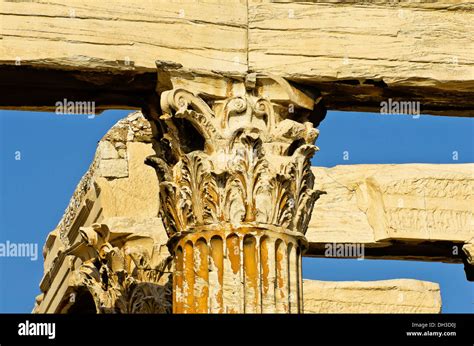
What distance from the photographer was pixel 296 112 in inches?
639

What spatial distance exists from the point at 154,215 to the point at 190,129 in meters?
7.35

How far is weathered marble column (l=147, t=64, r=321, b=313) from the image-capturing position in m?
15.4

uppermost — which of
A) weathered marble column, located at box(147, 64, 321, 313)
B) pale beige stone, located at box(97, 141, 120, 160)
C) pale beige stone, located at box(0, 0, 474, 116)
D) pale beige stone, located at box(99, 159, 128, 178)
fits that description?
pale beige stone, located at box(97, 141, 120, 160)

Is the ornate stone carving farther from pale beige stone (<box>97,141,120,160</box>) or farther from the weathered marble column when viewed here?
the weathered marble column

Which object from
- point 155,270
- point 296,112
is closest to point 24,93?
point 296,112

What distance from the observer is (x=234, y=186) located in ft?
51.3

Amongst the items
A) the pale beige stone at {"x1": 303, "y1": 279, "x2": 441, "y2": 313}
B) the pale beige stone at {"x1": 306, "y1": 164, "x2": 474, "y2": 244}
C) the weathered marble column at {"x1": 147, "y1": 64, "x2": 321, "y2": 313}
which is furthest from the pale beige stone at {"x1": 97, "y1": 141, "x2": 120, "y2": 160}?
the weathered marble column at {"x1": 147, "y1": 64, "x2": 321, "y2": 313}

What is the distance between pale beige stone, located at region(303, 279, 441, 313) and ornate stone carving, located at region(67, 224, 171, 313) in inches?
212

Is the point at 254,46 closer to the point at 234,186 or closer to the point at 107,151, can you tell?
the point at 234,186

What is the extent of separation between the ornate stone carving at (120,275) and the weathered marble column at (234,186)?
519 cm

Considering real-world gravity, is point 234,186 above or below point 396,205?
below

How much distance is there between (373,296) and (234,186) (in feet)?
38.8

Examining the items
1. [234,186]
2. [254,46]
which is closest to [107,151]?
[254,46]

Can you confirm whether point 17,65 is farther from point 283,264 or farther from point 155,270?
point 155,270
